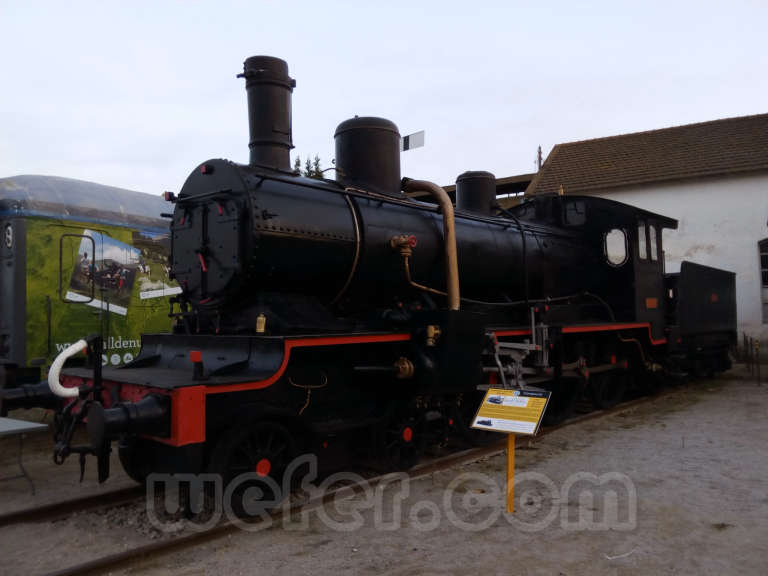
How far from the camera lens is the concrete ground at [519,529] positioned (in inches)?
146

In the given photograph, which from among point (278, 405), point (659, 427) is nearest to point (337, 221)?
point (278, 405)

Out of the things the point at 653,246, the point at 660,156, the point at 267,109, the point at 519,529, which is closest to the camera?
the point at 519,529

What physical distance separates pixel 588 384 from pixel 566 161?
45.8 feet

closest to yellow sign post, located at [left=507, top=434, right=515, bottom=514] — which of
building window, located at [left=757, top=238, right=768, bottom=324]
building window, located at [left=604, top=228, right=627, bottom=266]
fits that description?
building window, located at [left=604, top=228, right=627, bottom=266]

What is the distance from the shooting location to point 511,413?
4.25 m

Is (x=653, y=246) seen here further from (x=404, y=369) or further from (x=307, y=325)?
(x=307, y=325)

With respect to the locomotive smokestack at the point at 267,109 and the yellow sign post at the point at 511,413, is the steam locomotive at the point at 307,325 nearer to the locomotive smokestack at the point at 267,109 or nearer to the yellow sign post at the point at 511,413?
the locomotive smokestack at the point at 267,109

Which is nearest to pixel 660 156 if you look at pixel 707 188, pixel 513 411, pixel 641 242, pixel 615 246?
pixel 707 188

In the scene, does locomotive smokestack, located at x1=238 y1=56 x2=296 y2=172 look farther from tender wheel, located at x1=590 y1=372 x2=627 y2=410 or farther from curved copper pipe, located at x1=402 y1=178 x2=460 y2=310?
tender wheel, located at x1=590 y1=372 x2=627 y2=410

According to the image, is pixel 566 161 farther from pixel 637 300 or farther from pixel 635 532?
pixel 635 532

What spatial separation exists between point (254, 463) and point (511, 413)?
1890 millimetres

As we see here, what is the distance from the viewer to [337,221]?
5.26 m

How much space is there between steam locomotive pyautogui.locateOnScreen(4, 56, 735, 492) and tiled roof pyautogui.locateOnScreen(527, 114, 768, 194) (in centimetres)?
1250

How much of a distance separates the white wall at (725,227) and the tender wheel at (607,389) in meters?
9.25
